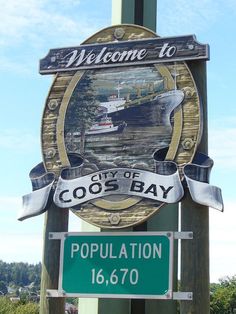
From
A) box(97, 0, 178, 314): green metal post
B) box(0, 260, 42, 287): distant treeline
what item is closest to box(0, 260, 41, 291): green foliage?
box(0, 260, 42, 287): distant treeline

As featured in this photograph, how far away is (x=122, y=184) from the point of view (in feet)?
18.7

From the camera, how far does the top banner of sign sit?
580 centimetres

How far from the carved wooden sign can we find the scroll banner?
965 mm

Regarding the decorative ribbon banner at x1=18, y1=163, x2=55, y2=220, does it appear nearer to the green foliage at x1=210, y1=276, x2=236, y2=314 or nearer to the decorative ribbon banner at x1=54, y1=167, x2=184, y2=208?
the decorative ribbon banner at x1=54, y1=167, x2=184, y2=208

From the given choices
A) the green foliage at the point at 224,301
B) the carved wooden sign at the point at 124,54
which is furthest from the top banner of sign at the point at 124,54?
the green foliage at the point at 224,301

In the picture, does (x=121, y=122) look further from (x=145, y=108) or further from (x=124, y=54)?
(x=124, y=54)

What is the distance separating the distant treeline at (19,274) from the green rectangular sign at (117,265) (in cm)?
14375

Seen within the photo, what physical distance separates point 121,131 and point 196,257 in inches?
57.0

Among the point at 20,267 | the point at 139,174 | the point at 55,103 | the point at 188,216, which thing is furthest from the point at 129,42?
the point at 20,267

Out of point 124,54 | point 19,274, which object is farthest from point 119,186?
point 19,274

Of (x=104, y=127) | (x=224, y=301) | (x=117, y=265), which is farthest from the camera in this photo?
(x=224, y=301)

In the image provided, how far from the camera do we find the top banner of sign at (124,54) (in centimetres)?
580

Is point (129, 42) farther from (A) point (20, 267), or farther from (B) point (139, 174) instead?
(A) point (20, 267)

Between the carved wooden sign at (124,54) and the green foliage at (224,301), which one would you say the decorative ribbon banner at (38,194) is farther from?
the green foliage at (224,301)
